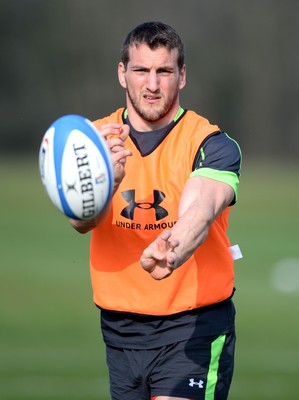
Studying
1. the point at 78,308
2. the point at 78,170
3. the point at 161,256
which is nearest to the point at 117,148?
the point at 78,170

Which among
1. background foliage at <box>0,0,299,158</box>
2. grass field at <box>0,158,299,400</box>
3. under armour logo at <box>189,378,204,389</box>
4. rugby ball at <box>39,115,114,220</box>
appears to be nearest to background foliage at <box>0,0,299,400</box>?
background foliage at <box>0,0,299,158</box>

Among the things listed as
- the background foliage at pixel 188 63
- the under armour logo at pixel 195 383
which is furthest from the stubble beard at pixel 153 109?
the background foliage at pixel 188 63

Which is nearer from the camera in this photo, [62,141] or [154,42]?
[62,141]

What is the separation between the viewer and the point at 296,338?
9195mm

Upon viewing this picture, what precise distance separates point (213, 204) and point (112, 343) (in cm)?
104

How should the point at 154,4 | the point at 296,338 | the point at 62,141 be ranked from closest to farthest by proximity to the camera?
the point at 62,141
the point at 296,338
the point at 154,4

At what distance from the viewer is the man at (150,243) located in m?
4.94

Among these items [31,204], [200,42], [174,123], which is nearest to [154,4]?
[200,42]

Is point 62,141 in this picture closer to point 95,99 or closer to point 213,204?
point 213,204

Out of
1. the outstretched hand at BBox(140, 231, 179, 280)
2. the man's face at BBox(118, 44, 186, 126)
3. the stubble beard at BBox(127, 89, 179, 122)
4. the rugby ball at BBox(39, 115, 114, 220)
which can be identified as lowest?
the outstretched hand at BBox(140, 231, 179, 280)

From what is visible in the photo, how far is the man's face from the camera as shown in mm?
5004

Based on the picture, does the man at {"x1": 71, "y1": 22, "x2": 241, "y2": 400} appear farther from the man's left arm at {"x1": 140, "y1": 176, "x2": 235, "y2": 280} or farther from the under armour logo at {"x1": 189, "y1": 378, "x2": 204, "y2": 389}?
the man's left arm at {"x1": 140, "y1": 176, "x2": 235, "y2": 280}

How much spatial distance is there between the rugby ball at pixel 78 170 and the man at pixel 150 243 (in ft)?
1.29

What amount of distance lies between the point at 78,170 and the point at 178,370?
3.86 feet
